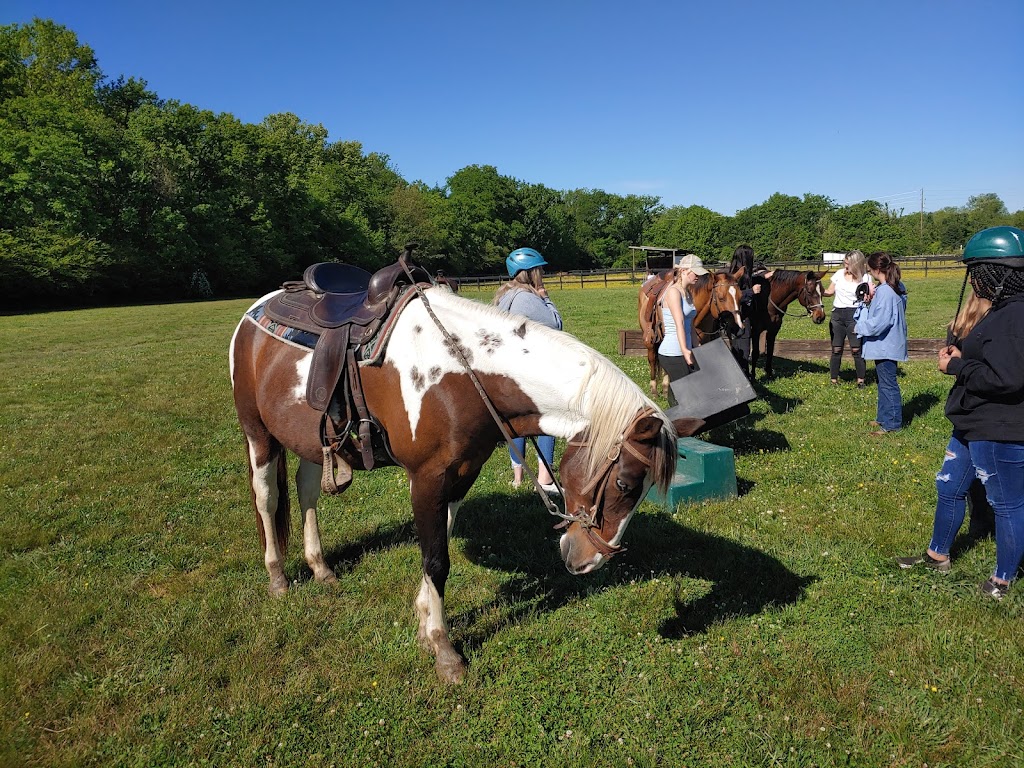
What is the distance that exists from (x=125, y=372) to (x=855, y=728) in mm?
14364

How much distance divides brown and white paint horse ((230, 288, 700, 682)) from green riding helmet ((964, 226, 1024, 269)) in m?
2.01

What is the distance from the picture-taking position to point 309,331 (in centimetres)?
383

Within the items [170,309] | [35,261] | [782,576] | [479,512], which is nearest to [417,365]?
[479,512]

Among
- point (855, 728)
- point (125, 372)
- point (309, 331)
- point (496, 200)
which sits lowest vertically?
point (855, 728)

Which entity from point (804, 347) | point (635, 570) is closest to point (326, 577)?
point (635, 570)

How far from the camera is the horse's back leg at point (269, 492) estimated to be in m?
4.37

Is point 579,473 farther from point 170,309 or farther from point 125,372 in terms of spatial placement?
point 170,309

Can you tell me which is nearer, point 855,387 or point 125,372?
point 855,387

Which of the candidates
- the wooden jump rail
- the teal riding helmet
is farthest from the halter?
the teal riding helmet

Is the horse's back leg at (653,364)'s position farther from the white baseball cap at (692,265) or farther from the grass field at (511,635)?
the grass field at (511,635)

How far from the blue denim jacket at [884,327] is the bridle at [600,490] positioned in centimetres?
562

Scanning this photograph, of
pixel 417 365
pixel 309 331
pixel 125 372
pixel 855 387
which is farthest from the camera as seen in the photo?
pixel 125 372

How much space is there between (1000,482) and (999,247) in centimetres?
137

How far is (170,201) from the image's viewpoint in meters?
38.1
